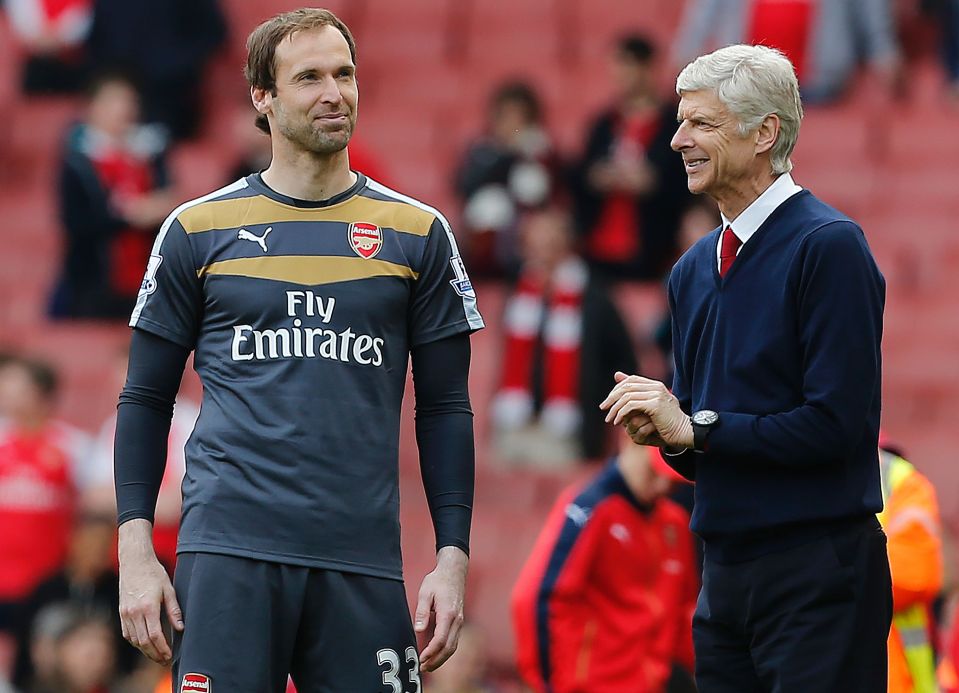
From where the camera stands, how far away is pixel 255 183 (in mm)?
4816

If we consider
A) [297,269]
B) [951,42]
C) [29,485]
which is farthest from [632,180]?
[297,269]

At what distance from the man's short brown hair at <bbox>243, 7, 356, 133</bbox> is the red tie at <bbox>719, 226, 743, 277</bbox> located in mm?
977

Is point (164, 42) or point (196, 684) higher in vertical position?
point (164, 42)

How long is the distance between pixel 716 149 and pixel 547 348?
599cm

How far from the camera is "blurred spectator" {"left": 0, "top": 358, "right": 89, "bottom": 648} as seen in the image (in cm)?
1045

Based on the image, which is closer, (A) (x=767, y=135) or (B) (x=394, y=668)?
(B) (x=394, y=668)

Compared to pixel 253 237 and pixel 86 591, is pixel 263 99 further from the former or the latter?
pixel 86 591

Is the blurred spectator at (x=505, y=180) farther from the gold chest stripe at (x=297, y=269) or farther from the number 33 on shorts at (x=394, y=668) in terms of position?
the number 33 on shorts at (x=394, y=668)

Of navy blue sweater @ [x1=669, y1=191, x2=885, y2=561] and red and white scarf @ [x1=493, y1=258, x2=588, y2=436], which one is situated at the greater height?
navy blue sweater @ [x1=669, y1=191, x2=885, y2=561]

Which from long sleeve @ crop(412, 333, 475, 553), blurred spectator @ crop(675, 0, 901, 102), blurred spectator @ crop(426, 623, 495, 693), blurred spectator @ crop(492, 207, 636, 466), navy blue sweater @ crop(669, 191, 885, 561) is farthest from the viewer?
blurred spectator @ crop(675, 0, 901, 102)

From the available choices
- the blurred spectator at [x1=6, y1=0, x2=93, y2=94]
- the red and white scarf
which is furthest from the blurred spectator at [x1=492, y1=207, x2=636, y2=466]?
the blurred spectator at [x1=6, y1=0, x2=93, y2=94]

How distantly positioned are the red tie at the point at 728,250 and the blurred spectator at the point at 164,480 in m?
5.27

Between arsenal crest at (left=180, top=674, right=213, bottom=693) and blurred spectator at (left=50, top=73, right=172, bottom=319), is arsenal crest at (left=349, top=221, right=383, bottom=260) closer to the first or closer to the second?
arsenal crest at (left=180, top=674, right=213, bottom=693)

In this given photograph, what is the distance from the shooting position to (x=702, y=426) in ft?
15.1
